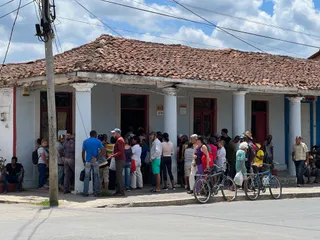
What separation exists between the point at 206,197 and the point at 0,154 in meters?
7.33

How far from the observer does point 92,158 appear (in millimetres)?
15875

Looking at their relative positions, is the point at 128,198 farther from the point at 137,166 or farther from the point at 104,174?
the point at 137,166

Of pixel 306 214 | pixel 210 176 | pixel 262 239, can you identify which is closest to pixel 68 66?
pixel 210 176

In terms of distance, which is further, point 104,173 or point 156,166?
A: point 156,166

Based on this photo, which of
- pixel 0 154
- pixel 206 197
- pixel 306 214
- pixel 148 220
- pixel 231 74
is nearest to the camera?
pixel 148 220

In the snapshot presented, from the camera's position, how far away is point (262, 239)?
30.7 feet

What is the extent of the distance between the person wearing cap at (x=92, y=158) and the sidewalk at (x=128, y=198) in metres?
0.34

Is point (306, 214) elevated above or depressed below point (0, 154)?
below

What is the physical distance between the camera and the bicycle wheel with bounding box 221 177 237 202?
15.9m

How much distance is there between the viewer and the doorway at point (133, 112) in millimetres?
20250

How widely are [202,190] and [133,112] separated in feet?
19.4

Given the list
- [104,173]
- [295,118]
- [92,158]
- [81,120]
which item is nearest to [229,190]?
[104,173]

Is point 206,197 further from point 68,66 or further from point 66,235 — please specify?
point 66,235

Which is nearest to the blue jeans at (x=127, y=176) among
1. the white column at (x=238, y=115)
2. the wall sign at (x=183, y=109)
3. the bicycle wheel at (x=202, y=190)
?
the bicycle wheel at (x=202, y=190)
